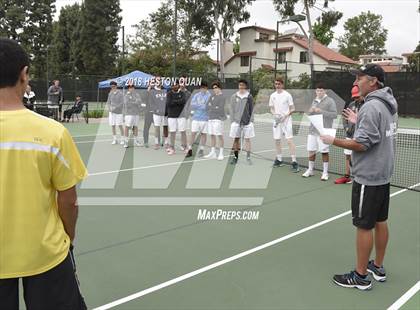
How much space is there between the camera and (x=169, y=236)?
17.7ft

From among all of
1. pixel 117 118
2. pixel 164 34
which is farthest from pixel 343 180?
pixel 164 34

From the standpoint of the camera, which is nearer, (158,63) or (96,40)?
(158,63)

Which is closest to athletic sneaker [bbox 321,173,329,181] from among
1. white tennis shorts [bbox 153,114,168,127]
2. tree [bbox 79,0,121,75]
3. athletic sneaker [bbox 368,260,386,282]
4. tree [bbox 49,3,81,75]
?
athletic sneaker [bbox 368,260,386,282]

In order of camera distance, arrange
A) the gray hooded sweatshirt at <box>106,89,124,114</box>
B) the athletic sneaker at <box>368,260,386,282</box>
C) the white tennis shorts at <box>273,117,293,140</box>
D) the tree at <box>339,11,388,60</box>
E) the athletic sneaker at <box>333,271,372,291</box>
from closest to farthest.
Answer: the athletic sneaker at <box>333,271,372,291</box> → the athletic sneaker at <box>368,260,386,282</box> → the white tennis shorts at <box>273,117,293,140</box> → the gray hooded sweatshirt at <box>106,89,124,114</box> → the tree at <box>339,11,388,60</box>

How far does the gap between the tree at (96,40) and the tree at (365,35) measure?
1734 inches

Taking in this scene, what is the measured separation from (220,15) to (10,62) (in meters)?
41.6

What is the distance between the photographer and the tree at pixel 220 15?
40.2 m

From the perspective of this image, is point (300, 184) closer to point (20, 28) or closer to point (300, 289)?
point (300, 289)

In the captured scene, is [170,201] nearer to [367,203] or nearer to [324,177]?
[324,177]

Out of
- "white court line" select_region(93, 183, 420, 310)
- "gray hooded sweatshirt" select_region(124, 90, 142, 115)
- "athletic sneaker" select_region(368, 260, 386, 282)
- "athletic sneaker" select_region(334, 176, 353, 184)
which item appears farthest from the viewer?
"gray hooded sweatshirt" select_region(124, 90, 142, 115)

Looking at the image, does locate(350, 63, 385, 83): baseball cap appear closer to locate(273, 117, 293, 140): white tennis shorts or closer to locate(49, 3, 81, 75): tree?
locate(273, 117, 293, 140): white tennis shorts

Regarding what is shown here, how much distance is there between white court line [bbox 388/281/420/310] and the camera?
12.4 ft

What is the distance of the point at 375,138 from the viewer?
3.76 metres

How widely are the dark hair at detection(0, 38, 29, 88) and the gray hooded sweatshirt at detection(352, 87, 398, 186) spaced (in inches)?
113
